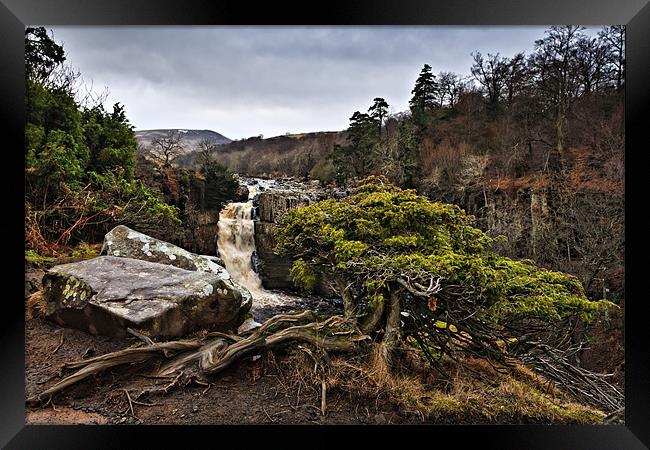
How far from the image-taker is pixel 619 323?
195cm

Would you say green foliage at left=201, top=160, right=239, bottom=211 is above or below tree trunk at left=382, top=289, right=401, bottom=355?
above

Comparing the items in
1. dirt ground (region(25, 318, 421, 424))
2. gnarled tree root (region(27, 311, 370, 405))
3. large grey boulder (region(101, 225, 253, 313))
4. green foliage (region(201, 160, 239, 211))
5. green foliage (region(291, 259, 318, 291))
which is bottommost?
dirt ground (region(25, 318, 421, 424))

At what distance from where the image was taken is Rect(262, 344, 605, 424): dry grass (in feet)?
6.01

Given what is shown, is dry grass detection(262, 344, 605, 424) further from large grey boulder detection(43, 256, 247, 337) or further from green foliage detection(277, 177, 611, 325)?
large grey boulder detection(43, 256, 247, 337)

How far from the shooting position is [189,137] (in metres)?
2.28

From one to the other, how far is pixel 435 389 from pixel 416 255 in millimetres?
891

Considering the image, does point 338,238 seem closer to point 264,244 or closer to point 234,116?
point 264,244

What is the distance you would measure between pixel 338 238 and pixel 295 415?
1.11 meters

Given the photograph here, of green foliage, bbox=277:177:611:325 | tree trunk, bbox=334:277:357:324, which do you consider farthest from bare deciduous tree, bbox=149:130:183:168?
tree trunk, bbox=334:277:357:324

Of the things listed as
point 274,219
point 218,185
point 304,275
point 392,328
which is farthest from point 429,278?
point 218,185

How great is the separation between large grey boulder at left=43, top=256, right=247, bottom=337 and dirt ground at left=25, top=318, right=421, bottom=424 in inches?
8.1

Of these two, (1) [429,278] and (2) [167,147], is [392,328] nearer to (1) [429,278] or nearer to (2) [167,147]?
(1) [429,278]

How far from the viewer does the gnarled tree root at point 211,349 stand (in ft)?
6.12
